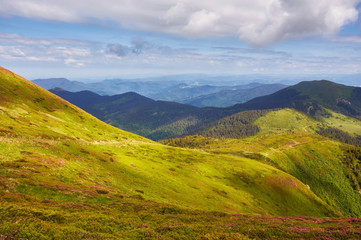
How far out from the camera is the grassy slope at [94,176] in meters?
30.4

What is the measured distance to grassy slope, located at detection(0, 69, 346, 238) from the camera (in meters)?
30.4

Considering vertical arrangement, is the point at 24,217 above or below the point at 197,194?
above

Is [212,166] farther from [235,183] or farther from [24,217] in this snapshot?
[24,217]

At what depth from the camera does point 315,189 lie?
505ft

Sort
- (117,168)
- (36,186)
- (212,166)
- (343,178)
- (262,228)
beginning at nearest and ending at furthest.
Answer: (262,228) → (36,186) → (117,168) → (212,166) → (343,178)

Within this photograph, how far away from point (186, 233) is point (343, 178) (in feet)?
722

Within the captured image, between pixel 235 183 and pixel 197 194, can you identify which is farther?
pixel 235 183

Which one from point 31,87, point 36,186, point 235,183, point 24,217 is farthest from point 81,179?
point 31,87

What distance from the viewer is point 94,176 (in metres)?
44.9

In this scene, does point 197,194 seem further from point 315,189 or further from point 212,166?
point 315,189

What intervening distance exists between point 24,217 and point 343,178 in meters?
235

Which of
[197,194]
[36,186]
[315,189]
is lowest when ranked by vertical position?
[315,189]

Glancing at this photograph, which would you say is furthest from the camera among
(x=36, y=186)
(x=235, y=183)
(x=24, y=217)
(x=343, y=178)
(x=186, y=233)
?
(x=343, y=178)

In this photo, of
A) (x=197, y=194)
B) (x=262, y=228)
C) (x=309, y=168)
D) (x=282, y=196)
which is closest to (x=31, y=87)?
(x=197, y=194)
